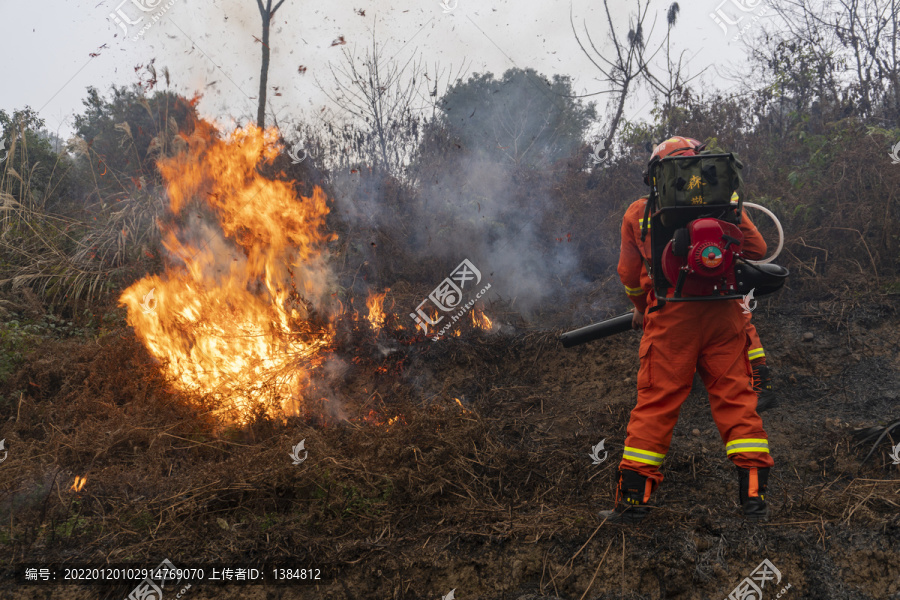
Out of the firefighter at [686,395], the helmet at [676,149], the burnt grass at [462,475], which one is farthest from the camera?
the helmet at [676,149]

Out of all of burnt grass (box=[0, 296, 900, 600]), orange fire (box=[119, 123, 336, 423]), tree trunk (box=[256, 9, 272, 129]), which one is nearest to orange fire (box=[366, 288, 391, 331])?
burnt grass (box=[0, 296, 900, 600])

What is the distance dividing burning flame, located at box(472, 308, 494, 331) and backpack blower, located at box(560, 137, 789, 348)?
126 inches

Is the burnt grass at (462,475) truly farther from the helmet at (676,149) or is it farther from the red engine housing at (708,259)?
the helmet at (676,149)

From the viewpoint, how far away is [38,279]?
744 cm

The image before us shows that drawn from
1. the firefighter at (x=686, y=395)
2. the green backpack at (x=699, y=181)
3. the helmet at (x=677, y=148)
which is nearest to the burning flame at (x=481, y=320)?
the firefighter at (x=686, y=395)

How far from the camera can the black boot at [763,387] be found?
13.5 feet

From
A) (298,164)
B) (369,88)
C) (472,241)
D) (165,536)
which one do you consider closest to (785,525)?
(165,536)

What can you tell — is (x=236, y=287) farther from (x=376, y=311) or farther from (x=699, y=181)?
Answer: (x=699, y=181)

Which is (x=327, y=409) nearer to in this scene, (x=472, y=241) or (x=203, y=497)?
(x=203, y=497)

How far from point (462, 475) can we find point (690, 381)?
5.37ft

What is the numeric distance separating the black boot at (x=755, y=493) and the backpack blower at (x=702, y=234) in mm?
904

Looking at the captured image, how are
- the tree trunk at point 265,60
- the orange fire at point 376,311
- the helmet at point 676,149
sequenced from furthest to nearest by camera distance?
the tree trunk at point 265,60 → the orange fire at point 376,311 → the helmet at point 676,149

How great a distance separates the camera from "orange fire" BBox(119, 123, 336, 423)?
5.02 m

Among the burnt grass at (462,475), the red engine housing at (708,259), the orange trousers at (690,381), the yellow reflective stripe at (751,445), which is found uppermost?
the red engine housing at (708,259)
